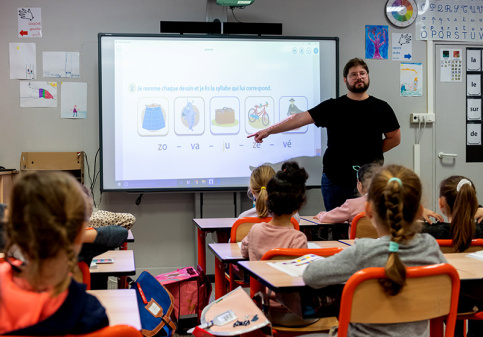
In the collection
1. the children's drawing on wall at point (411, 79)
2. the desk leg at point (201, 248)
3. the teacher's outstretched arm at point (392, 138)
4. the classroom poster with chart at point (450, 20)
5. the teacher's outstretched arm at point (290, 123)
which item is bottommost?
the desk leg at point (201, 248)

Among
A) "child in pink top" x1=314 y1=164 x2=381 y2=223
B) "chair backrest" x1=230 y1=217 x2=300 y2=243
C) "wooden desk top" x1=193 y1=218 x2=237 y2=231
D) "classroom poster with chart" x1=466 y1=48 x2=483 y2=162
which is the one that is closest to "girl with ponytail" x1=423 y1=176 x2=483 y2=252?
"child in pink top" x1=314 y1=164 x2=381 y2=223

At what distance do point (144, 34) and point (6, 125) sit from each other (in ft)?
4.71

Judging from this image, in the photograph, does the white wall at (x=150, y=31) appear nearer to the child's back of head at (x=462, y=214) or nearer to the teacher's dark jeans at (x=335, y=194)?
the teacher's dark jeans at (x=335, y=194)

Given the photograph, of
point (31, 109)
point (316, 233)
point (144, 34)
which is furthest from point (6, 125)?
point (316, 233)

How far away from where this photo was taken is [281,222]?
8.09 ft

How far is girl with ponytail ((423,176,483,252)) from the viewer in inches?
94.7

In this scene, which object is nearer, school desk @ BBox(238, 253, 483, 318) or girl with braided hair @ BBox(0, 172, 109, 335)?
girl with braided hair @ BBox(0, 172, 109, 335)

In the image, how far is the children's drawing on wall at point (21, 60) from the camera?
186 inches

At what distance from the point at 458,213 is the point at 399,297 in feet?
3.38

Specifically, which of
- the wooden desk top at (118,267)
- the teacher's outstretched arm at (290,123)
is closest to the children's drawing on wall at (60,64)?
the teacher's outstretched arm at (290,123)

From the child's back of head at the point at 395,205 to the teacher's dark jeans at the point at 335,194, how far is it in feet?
7.72

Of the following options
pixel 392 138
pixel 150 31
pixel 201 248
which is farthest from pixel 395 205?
pixel 150 31

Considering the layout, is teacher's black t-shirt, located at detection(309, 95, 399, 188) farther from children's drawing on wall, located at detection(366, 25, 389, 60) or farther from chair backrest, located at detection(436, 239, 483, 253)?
chair backrest, located at detection(436, 239, 483, 253)

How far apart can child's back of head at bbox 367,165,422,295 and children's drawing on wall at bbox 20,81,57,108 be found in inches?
148
